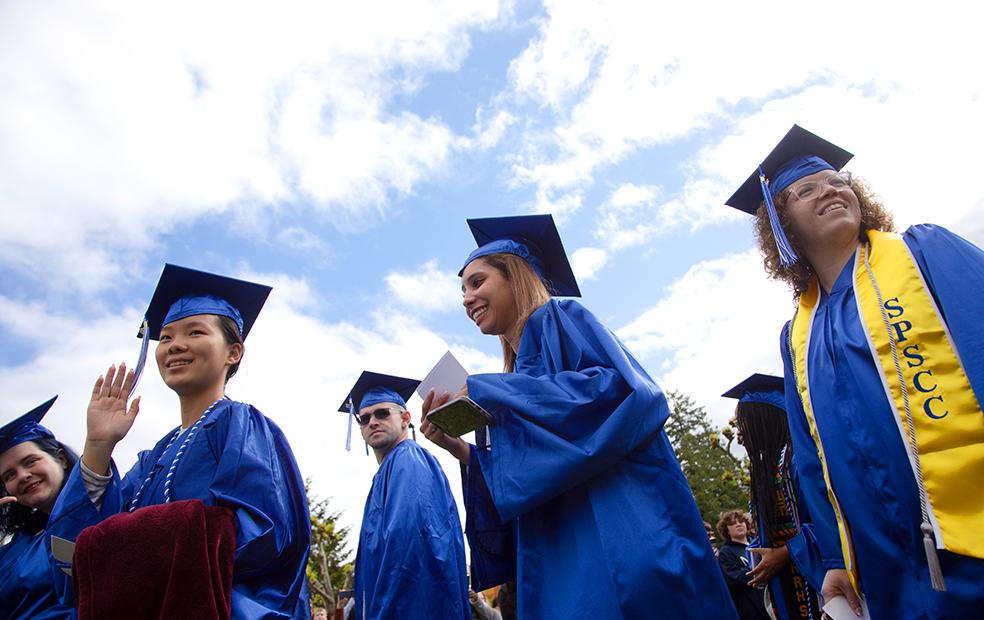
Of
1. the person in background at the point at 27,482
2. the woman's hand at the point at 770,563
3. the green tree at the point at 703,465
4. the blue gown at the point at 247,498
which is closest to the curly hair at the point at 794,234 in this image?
the woman's hand at the point at 770,563

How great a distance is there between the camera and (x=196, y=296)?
10.8 feet

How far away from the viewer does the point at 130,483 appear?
3.28 metres

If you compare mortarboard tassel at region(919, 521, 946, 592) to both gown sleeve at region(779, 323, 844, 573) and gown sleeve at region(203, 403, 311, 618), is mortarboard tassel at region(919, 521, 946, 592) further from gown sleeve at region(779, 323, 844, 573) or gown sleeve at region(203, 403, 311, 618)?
gown sleeve at region(203, 403, 311, 618)

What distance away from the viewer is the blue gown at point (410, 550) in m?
3.84

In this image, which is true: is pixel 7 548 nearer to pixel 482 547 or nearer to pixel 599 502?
pixel 482 547

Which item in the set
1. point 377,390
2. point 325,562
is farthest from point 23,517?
point 325,562

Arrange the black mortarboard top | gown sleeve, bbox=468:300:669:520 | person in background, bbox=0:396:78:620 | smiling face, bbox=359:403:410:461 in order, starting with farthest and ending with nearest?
smiling face, bbox=359:403:410:461 < person in background, bbox=0:396:78:620 < the black mortarboard top < gown sleeve, bbox=468:300:669:520

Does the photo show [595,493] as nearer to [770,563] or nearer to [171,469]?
[171,469]

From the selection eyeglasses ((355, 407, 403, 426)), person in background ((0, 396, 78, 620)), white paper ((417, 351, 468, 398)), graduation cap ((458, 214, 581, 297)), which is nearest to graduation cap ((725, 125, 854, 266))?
graduation cap ((458, 214, 581, 297))

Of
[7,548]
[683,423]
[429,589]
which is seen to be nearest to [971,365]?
[429,589]

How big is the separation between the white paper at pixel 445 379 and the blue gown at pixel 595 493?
0.65 feet

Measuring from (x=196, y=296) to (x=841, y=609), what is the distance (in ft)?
10.8

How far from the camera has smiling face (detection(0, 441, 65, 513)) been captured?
407cm

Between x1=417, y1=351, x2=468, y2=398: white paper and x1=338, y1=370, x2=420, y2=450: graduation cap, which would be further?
x1=338, y1=370, x2=420, y2=450: graduation cap
